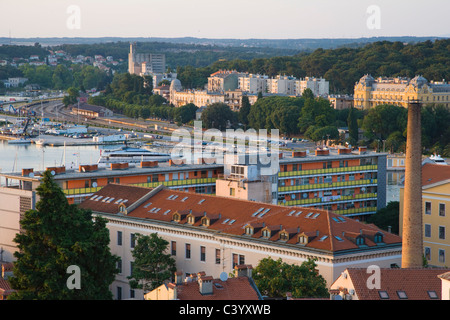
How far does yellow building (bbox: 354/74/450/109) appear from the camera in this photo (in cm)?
6462

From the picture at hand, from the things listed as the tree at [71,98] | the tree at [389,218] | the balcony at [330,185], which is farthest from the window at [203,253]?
the tree at [71,98]

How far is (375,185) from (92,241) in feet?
53.5

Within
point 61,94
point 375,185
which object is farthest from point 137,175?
point 61,94

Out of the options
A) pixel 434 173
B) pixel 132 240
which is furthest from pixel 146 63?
pixel 132 240

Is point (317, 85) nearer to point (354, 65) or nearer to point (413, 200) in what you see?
point (354, 65)

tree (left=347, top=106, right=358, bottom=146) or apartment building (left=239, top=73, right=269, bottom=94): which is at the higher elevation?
apartment building (left=239, top=73, right=269, bottom=94)

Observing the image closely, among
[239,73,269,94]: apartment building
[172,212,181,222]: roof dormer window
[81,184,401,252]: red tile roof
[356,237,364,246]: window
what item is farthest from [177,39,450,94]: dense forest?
[356,237,364,246]: window

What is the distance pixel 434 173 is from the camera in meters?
22.9

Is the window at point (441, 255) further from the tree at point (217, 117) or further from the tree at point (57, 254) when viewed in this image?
the tree at point (217, 117)

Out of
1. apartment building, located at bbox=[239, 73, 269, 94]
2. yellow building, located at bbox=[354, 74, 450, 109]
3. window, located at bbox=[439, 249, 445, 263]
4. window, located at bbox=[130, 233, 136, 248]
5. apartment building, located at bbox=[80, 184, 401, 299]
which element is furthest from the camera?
apartment building, located at bbox=[239, 73, 269, 94]

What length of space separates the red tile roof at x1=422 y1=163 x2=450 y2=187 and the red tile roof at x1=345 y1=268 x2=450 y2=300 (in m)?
9.46

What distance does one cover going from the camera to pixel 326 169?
2717 cm

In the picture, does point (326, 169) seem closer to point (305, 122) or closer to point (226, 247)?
point (226, 247)

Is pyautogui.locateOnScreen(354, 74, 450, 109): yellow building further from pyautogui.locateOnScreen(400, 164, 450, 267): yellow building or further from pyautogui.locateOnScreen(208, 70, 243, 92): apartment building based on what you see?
pyautogui.locateOnScreen(400, 164, 450, 267): yellow building
